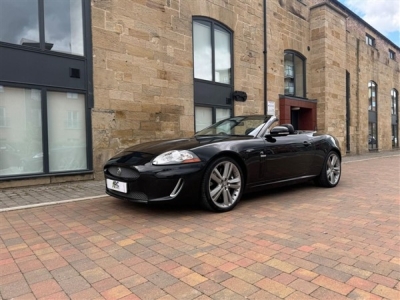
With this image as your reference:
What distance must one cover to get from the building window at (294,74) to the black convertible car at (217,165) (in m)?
8.01

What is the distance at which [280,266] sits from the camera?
2.49m

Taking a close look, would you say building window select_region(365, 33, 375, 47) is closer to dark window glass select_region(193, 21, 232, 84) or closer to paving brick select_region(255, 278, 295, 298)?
dark window glass select_region(193, 21, 232, 84)

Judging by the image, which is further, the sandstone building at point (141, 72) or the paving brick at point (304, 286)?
the sandstone building at point (141, 72)

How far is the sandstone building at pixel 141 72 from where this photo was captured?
6.07 metres

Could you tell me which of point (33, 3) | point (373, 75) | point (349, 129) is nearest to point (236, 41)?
point (33, 3)

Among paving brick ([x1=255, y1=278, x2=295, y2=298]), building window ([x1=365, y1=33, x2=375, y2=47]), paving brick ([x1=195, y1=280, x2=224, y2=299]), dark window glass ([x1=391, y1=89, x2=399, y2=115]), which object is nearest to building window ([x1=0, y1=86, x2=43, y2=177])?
paving brick ([x1=195, y1=280, x2=224, y2=299])

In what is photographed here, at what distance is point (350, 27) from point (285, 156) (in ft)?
48.2

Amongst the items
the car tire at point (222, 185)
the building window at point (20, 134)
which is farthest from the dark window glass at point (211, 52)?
the car tire at point (222, 185)

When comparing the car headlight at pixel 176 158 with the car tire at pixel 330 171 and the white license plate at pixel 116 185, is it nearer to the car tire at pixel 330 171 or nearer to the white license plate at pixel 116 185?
the white license plate at pixel 116 185

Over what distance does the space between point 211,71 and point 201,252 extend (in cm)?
777

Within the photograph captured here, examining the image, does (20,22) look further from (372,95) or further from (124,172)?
(372,95)

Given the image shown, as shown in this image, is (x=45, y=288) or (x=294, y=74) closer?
(x=45, y=288)

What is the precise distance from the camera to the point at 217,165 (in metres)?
4.05

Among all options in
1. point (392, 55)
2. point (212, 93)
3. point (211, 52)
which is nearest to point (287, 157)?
point (212, 93)
